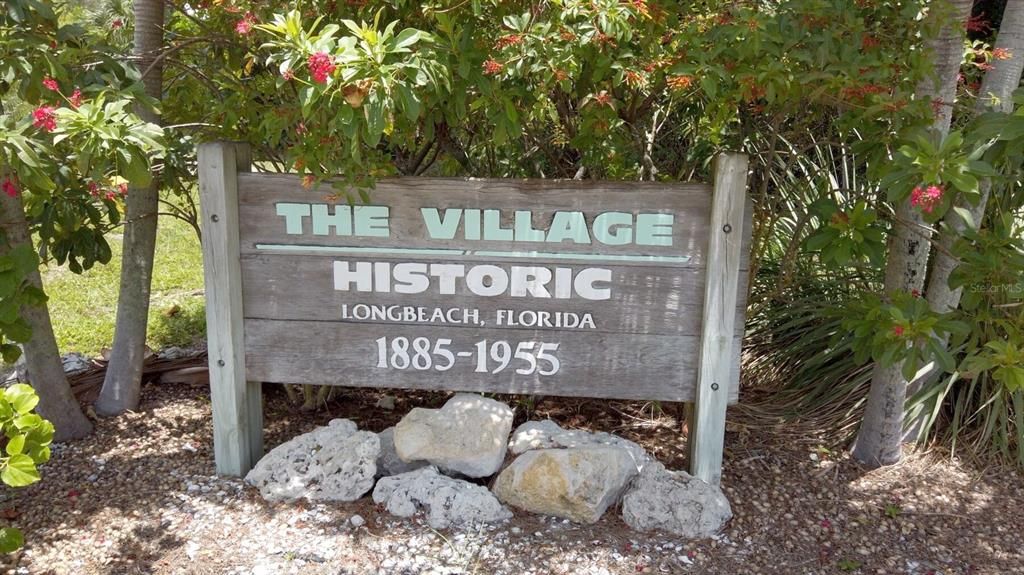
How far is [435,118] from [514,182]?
377 millimetres

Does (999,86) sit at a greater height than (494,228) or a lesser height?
greater

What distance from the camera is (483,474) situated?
10.7ft

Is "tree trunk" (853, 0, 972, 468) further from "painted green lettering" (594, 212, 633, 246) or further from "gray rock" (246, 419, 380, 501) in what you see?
"gray rock" (246, 419, 380, 501)

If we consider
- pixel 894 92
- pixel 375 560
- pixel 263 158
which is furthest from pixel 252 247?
pixel 894 92

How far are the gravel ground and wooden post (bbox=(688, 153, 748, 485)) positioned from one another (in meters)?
0.26

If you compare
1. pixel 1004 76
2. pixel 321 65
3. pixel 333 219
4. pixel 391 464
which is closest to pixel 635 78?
pixel 321 65

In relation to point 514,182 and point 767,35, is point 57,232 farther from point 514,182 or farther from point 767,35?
point 767,35

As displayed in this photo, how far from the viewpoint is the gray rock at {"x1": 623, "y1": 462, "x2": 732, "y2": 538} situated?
10.1 ft

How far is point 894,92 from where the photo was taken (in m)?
2.88

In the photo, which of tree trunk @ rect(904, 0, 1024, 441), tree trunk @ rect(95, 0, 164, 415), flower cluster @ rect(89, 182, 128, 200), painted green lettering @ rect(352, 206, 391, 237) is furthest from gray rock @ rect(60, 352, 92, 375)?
tree trunk @ rect(904, 0, 1024, 441)

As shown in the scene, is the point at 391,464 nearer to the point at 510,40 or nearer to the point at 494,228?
the point at 494,228

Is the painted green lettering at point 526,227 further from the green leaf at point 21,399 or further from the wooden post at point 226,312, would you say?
the green leaf at point 21,399

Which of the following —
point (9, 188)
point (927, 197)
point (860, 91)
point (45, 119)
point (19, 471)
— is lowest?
point (19, 471)

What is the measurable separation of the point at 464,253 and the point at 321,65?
3.41 ft
